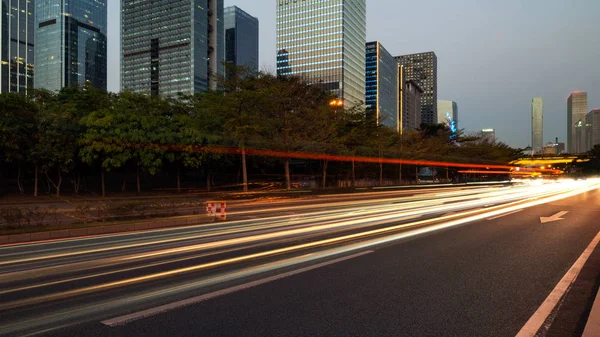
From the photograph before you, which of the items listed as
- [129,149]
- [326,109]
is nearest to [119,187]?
[129,149]

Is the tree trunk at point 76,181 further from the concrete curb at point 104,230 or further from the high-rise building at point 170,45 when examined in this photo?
the high-rise building at point 170,45

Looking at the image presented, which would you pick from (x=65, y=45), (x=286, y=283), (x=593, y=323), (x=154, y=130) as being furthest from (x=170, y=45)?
(x=593, y=323)

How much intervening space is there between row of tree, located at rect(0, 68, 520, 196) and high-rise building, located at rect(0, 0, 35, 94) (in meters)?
149

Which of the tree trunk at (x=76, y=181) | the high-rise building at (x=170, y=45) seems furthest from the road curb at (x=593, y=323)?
the high-rise building at (x=170, y=45)

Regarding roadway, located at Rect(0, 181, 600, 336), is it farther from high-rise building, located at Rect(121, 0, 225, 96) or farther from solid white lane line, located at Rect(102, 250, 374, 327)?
high-rise building, located at Rect(121, 0, 225, 96)

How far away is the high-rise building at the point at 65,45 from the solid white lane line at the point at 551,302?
592 ft

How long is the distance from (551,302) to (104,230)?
480 inches

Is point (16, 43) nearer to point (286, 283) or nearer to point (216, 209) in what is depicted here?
point (216, 209)

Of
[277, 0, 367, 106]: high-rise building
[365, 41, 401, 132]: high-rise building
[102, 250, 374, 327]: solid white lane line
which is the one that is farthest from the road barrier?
[365, 41, 401, 132]: high-rise building

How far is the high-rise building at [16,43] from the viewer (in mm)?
158000

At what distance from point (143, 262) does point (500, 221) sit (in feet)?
39.6

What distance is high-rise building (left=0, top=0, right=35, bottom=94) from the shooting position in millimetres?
158000

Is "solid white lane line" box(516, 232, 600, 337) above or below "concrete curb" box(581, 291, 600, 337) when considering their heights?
below

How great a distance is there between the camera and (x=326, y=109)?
41.0 metres
